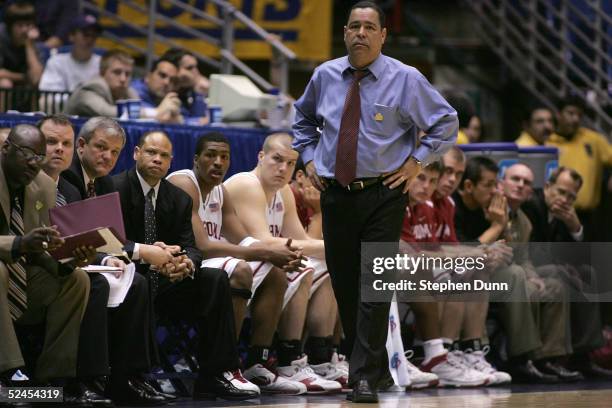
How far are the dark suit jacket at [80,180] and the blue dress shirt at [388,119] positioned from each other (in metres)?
1.17

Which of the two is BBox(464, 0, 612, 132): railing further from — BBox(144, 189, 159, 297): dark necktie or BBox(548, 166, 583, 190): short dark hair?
BBox(144, 189, 159, 297): dark necktie

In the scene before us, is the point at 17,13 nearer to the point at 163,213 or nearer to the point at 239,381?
the point at 163,213

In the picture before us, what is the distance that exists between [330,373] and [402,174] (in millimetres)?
1836

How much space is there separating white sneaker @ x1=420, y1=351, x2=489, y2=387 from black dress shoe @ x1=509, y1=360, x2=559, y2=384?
57 cm

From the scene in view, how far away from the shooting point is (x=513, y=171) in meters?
9.55

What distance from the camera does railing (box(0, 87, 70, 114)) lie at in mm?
9000

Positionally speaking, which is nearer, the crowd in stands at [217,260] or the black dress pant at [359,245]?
the crowd in stands at [217,260]

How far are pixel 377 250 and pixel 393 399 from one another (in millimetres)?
1019

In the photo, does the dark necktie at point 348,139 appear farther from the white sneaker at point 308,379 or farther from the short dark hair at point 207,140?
the white sneaker at point 308,379

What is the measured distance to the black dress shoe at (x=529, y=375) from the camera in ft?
29.1

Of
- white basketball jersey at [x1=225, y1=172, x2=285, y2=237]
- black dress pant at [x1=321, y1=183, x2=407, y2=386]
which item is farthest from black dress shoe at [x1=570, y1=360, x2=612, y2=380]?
black dress pant at [x1=321, y1=183, x2=407, y2=386]

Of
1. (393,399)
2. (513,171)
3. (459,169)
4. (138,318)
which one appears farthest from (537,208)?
(138,318)

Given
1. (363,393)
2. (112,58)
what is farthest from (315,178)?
(112,58)

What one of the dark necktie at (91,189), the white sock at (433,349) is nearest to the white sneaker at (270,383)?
the white sock at (433,349)
